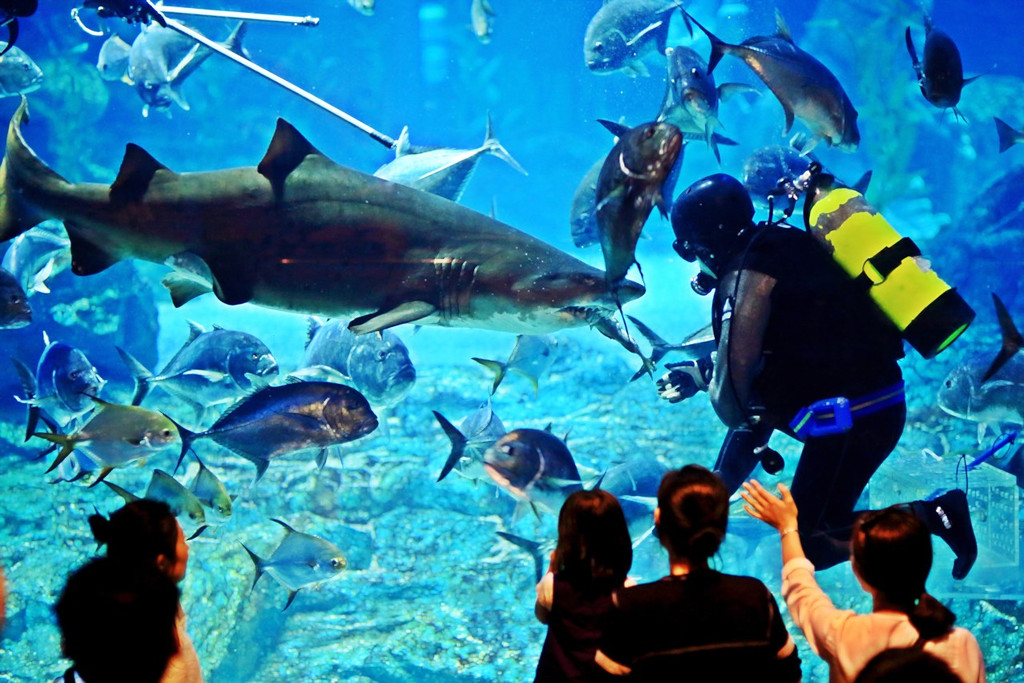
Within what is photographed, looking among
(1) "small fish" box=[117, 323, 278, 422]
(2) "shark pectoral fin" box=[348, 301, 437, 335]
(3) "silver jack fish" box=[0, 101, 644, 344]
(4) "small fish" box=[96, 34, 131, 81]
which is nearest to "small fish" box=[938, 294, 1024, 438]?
(3) "silver jack fish" box=[0, 101, 644, 344]

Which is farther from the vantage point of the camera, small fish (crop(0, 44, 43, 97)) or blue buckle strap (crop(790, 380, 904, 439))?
small fish (crop(0, 44, 43, 97))

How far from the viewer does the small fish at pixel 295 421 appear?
4199 mm

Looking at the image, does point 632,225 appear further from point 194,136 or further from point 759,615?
Result: point 194,136

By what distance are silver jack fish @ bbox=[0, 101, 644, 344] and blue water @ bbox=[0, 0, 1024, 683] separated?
179 inches

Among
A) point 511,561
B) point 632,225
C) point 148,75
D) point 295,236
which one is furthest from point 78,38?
point 632,225

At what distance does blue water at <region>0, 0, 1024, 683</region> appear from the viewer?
760 centimetres

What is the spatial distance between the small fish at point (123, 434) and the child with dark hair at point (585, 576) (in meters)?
3.27

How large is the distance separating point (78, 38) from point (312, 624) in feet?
62.1

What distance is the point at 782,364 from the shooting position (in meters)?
3.01

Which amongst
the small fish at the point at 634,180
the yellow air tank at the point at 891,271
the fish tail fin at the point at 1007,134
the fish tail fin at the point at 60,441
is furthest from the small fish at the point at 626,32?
the fish tail fin at the point at 60,441

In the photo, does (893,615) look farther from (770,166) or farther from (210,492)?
(770,166)

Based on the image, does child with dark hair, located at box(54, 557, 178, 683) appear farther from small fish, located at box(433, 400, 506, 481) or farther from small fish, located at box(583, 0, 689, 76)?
small fish, located at box(583, 0, 689, 76)

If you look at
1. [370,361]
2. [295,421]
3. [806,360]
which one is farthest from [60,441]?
[806,360]

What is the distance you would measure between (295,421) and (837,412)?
3039mm
